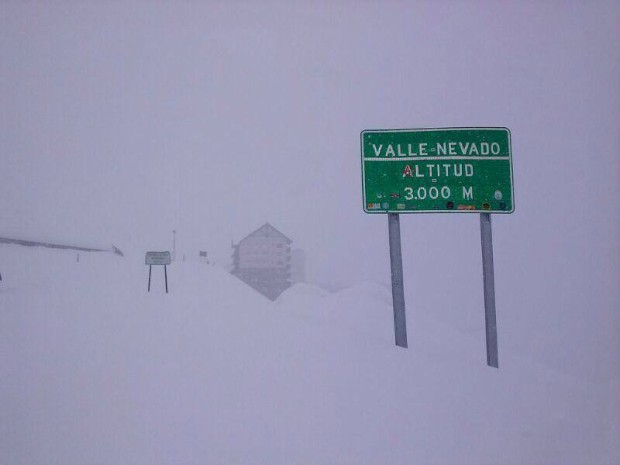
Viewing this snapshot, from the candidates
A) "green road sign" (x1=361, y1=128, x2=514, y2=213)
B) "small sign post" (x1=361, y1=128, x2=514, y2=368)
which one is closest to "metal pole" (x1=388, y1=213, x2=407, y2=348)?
"small sign post" (x1=361, y1=128, x2=514, y2=368)

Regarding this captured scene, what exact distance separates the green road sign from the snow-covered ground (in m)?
3.60

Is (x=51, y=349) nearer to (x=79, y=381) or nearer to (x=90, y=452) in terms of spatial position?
(x=79, y=381)

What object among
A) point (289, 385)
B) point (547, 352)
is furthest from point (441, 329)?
point (547, 352)

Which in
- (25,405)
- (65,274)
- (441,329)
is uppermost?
(65,274)

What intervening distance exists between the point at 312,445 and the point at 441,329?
49.1 ft

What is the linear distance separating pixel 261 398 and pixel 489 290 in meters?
5.74

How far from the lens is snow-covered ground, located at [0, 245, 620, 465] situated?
5.11 metres

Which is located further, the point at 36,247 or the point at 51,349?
the point at 36,247

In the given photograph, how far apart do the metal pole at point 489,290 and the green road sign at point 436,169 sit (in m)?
0.61

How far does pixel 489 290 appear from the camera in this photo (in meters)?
8.65

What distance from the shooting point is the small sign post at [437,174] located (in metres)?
8.79

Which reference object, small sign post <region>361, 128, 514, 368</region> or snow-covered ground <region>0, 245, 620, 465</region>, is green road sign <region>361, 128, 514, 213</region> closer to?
small sign post <region>361, 128, 514, 368</region>

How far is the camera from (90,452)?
4.91 m

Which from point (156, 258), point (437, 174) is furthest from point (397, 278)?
point (156, 258)
